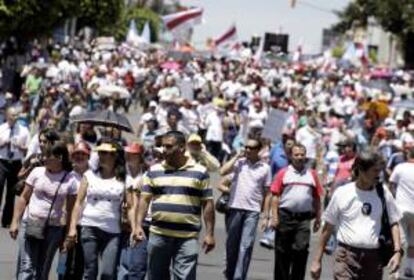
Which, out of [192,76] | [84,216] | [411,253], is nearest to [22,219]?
[84,216]

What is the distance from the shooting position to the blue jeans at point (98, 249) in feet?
39.3

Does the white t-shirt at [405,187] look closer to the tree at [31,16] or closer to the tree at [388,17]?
the tree at [31,16]

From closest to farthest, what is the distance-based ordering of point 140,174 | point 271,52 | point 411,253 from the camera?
1. point 140,174
2. point 411,253
3. point 271,52

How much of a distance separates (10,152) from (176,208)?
297 inches

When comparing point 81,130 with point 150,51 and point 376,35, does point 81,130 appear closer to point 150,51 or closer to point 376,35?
point 150,51

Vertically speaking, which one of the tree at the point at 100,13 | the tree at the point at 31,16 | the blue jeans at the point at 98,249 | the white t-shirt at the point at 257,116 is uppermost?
the tree at the point at 100,13

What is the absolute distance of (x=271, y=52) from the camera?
5634 cm

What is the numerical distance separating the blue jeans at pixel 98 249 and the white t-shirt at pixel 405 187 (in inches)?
200

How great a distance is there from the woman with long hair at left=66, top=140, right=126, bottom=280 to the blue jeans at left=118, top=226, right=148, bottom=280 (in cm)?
102

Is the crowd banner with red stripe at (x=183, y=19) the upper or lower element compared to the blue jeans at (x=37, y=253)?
upper

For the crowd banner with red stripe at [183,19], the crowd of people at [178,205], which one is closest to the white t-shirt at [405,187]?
the crowd of people at [178,205]

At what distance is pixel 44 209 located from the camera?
1193 centimetres

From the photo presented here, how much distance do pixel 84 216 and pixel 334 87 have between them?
151 feet

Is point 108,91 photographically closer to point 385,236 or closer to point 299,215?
point 299,215
